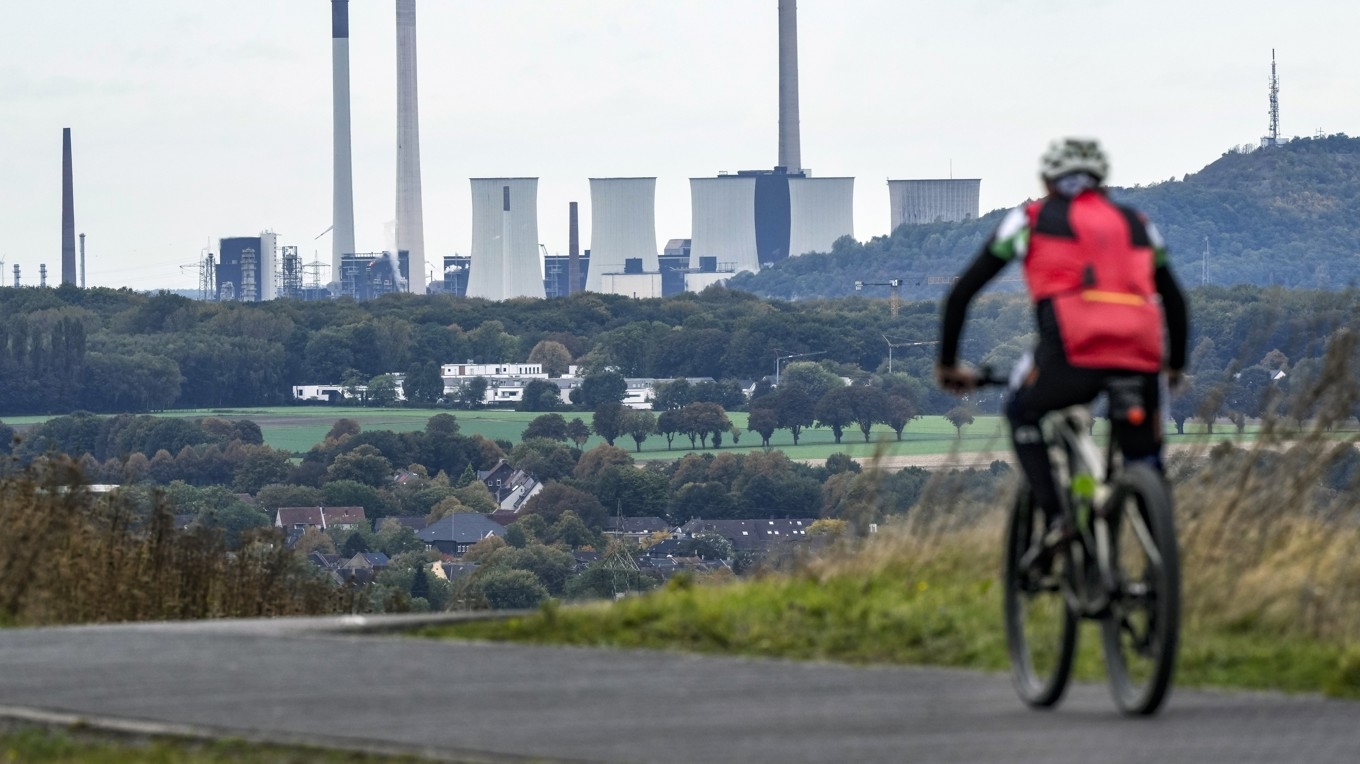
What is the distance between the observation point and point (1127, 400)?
6008 millimetres

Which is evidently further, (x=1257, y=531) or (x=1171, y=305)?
(x=1257, y=531)

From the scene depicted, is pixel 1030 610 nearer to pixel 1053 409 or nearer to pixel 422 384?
pixel 1053 409

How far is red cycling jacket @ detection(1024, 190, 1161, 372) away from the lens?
6051 millimetres

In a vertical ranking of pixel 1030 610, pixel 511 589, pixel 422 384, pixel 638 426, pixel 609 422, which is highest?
pixel 1030 610

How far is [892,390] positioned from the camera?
144 m

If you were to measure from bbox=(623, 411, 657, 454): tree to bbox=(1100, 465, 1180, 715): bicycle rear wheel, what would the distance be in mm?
130614

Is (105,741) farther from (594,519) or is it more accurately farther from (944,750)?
(594,519)

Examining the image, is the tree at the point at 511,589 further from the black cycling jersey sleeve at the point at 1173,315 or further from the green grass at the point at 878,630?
the black cycling jersey sleeve at the point at 1173,315

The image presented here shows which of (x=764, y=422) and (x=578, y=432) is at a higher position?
(x=764, y=422)

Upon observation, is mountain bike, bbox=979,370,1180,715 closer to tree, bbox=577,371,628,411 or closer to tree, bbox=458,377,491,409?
tree, bbox=577,371,628,411

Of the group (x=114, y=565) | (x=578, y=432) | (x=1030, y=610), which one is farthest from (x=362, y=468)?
(x=1030, y=610)

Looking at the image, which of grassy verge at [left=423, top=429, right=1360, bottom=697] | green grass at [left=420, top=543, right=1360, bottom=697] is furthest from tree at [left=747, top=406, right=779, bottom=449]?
green grass at [left=420, top=543, right=1360, bottom=697]

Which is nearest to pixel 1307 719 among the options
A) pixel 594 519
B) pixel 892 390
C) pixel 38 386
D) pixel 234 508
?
pixel 234 508

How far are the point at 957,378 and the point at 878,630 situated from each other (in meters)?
1.72
